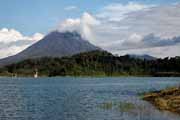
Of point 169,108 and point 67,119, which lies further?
point 169,108

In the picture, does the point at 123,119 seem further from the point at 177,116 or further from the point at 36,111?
the point at 36,111

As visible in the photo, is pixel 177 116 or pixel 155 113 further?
pixel 155 113

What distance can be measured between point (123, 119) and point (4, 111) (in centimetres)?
1789

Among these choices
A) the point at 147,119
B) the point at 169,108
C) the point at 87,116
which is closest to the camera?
the point at 147,119

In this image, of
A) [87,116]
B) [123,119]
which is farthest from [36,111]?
[123,119]

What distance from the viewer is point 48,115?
5200cm

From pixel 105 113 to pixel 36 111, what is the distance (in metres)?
9.61

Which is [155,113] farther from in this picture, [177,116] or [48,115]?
[48,115]

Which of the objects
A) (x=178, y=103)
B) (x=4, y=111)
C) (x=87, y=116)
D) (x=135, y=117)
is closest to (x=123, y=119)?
(x=135, y=117)

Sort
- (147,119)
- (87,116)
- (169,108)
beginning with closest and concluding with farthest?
(147,119) < (87,116) < (169,108)

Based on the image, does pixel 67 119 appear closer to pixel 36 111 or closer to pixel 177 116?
pixel 36 111

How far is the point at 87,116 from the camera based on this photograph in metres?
50.8

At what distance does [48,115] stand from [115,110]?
10016mm

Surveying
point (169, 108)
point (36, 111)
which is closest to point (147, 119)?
point (169, 108)
